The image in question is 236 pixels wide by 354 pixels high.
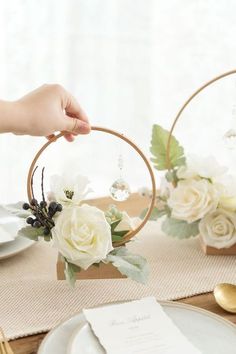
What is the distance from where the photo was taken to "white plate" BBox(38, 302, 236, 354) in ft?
3.04

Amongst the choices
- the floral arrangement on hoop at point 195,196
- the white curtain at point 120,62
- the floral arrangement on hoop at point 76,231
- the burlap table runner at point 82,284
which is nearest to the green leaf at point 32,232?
the floral arrangement on hoop at point 76,231

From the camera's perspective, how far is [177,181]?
137 centimetres

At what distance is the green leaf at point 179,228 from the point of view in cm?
137

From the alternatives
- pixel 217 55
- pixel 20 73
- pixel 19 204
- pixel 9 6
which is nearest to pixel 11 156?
pixel 20 73

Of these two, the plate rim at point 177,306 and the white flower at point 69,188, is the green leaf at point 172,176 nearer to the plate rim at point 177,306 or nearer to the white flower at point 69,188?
the white flower at point 69,188

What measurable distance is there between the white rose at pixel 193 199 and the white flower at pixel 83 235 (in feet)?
0.88

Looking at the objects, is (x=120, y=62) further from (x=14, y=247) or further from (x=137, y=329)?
(x=137, y=329)

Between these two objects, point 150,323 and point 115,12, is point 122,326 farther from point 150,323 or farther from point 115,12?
point 115,12

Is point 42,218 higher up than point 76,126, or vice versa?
point 76,126

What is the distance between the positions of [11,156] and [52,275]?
1297mm

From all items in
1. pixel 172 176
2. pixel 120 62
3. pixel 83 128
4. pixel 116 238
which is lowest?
pixel 116 238

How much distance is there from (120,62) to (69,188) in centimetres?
146

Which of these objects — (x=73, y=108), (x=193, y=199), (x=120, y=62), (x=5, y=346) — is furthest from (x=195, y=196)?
(x=120, y=62)

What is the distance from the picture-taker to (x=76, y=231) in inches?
43.4
